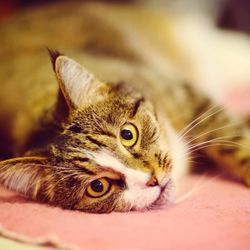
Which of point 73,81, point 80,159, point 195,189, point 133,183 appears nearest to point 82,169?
point 80,159

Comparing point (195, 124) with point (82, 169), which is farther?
point (195, 124)

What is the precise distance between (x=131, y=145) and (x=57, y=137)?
0.20m

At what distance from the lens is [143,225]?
2.83 feet

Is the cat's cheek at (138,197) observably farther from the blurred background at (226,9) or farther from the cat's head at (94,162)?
the blurred background at (226,9)

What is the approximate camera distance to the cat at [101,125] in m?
0.98

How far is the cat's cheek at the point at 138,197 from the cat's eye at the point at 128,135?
12cm

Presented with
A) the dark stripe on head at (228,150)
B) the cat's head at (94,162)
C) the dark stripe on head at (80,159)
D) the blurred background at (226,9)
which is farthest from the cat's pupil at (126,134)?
the blurred background at (226,9)

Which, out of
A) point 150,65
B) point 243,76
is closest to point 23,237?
point 150,65

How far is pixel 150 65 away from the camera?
5.93ft

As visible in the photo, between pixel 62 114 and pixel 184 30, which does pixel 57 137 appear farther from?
pixel 184 30

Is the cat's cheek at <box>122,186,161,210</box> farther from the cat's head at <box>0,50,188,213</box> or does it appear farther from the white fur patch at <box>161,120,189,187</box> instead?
the white fur patch at <box>161,120,189,187</box>

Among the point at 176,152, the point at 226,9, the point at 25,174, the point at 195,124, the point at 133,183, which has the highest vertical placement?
the point at 226,9

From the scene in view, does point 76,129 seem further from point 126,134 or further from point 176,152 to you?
point 176,152

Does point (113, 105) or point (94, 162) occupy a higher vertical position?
point (113, 105)
